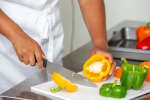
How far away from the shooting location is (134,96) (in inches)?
46.8

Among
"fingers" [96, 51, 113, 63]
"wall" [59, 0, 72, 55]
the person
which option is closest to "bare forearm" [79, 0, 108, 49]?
the person

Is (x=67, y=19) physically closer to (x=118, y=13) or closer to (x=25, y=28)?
(x=118, y=13)

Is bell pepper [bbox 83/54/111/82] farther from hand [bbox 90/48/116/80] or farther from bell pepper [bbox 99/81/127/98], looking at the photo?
bell pepper [bbox 99/81/127/98]

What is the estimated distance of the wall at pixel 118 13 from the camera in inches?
116

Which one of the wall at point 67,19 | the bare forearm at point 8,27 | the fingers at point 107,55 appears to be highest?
the bare forearm at point 8,27

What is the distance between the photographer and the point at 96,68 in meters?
1.37

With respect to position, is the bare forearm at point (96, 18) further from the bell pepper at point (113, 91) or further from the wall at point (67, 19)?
the wall at point (67, 19)

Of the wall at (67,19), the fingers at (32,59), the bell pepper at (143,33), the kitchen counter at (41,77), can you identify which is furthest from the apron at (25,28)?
the wall at (67,19)

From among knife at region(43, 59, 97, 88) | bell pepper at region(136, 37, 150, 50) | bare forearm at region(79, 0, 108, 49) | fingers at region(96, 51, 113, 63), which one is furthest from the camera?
bell pepper at region(136, 37, 150, 50)

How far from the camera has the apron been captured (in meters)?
1.47

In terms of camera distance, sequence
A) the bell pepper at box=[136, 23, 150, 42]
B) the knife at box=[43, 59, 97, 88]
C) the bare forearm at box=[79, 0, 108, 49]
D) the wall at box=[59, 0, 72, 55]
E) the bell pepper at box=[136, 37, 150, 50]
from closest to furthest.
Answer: the knife at box=[43, 59, 97, 88], the bare forearm at box=[79, 0, 108, 49], the bell pepper at box=[136, 37, 150, 50], the bell pepper at box=[136, 23, 150, 42], the wall at box=[59, 0, 72, 55]

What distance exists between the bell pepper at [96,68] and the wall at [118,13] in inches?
65.9

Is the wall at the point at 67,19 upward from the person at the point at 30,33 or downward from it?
downward

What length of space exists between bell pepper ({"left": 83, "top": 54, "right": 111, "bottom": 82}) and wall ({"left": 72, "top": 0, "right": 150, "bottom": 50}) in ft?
5.49
